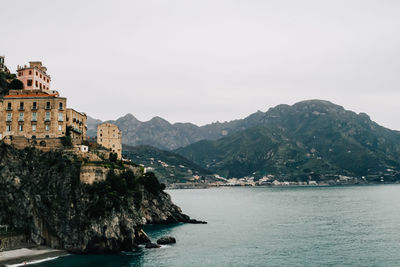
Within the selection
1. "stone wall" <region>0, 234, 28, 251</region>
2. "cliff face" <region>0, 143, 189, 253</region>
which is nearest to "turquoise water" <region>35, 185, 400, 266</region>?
"cliff face" <region>0, 143, 189, 253</region>

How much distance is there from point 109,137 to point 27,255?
2387 inches

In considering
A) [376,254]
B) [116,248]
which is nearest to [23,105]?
[116,248]

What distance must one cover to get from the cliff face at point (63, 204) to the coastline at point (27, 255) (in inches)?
96.0

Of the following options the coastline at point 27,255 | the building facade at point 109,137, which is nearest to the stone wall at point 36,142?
the coastline at point 27,255

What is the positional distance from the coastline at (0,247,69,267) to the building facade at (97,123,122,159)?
54130mm

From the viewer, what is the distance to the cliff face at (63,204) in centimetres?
7469

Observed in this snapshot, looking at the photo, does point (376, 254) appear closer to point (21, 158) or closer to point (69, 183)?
point (69, 183)

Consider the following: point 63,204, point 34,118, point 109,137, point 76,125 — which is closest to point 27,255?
point 63,204

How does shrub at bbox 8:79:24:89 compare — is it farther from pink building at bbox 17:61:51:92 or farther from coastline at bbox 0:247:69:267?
coastline at bbox 0:247:69:267

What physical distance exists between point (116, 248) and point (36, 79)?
6081 cm

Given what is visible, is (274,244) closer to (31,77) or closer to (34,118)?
(34,118)

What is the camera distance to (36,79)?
106875 mm

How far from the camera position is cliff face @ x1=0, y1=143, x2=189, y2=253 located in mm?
74688

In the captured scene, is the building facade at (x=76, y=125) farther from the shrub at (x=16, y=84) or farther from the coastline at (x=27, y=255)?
the coastline at (x=27, y=255)
